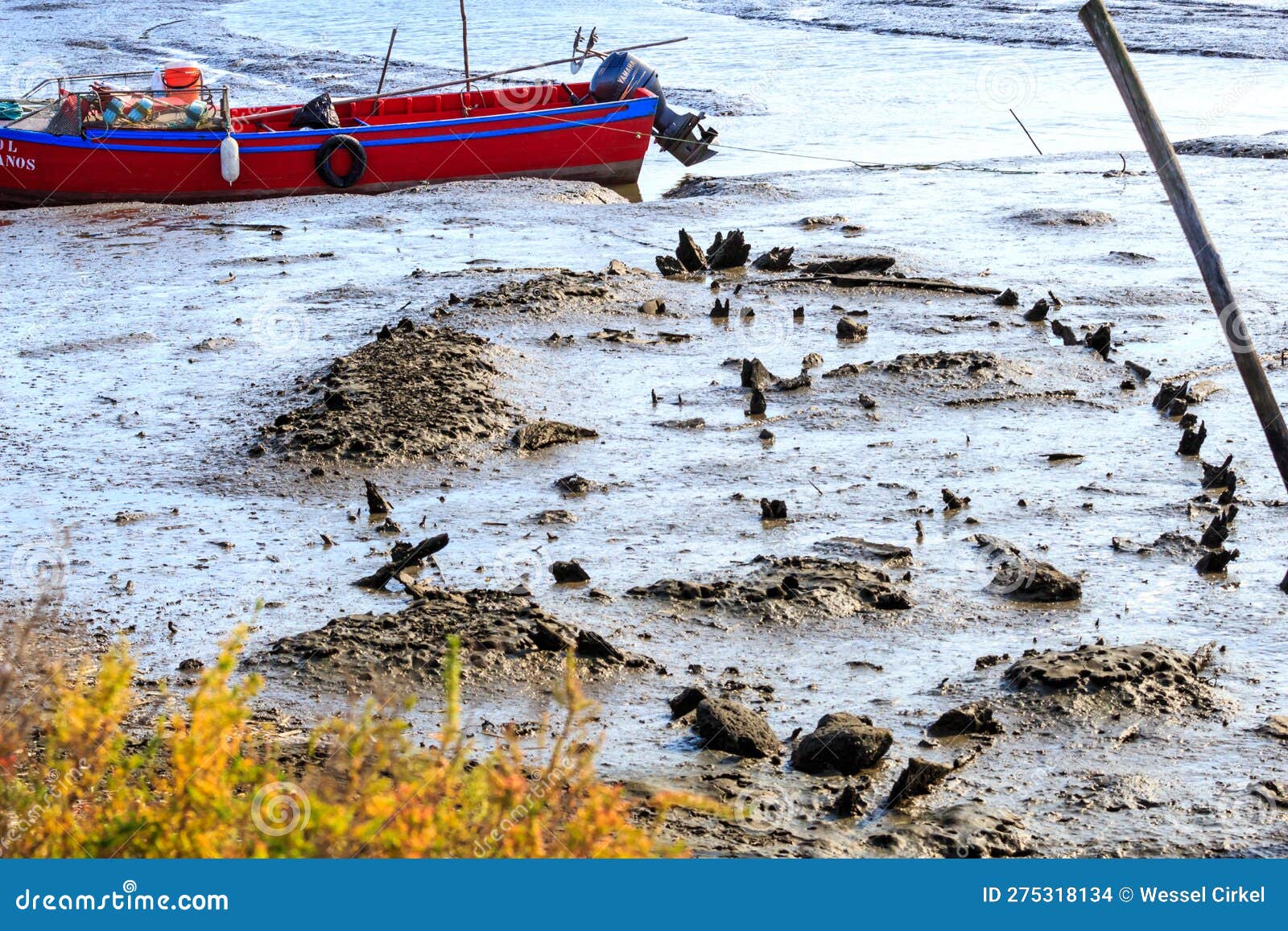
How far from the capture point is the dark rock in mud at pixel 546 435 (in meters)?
9.65

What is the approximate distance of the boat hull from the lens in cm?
1872

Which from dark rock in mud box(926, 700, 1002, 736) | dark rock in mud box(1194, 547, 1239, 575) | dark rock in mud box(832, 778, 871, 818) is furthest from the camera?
dark rock in mud box(1194, 547, 1239, 575)

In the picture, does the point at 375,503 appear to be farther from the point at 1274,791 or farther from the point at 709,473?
the point at 1274,791

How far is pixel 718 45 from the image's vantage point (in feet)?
113

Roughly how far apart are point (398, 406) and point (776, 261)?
5575 millimetres

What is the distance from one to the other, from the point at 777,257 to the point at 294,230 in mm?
6014

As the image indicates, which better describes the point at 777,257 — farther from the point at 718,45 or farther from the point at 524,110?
the point at 718,45

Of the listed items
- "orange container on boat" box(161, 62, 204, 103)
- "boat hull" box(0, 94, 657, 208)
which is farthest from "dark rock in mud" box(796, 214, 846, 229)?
"orange container on boat" box(161, 62, 204, 103)

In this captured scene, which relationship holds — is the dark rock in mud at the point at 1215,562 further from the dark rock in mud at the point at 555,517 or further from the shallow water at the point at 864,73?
the shallow water at the point at 864,73

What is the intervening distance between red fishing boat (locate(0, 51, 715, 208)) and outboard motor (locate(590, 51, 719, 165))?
0.02 meters

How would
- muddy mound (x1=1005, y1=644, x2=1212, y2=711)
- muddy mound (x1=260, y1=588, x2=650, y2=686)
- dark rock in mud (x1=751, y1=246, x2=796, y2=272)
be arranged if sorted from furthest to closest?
dark rock in mud (x1=751, y1=246, x2=796, y2=272) → muddy mound (x1=260, y1=588, x2=650, y2=686) → muddy mound (x1=1005, y1=644, x2=1212, y2=711)

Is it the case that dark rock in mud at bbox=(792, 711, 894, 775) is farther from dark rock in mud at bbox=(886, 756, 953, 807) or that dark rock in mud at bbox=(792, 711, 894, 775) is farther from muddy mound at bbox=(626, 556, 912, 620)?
muddy mound at bbox=(626, 556, 912, 620)

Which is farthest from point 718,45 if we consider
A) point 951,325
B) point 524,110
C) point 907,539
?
point 907,539

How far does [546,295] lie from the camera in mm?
13102
